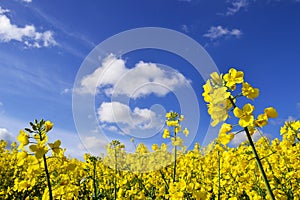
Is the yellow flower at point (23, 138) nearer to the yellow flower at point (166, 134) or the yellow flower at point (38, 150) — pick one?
the yellow flower at point (38, 150)

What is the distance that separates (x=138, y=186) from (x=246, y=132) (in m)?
4.93

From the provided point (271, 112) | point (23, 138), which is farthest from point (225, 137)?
point (23, 138)

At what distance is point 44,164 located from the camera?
2.65 m

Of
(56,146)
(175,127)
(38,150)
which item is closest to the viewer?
(38,150)

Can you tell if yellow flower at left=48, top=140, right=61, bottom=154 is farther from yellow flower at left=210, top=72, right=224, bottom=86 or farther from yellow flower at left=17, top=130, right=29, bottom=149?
yellow flower at left=210, top=72, right=224, bottom=86

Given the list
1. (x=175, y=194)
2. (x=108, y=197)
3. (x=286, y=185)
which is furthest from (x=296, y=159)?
(x=108, y=197)

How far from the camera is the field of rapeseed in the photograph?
2.47 meters

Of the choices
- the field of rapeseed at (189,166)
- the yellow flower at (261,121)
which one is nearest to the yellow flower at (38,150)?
the field of rapeseed at (189,166)

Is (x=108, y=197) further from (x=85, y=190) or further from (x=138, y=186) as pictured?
(x=85, y=190)

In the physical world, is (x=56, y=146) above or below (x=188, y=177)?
below

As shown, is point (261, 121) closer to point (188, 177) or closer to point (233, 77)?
point (233, 77)

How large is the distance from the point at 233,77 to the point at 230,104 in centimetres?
23

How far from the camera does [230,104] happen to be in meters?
2.43

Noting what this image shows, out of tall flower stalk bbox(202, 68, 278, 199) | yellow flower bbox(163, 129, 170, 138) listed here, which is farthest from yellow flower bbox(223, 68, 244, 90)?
yellow flower bbox(163, 129, 170, 138)
